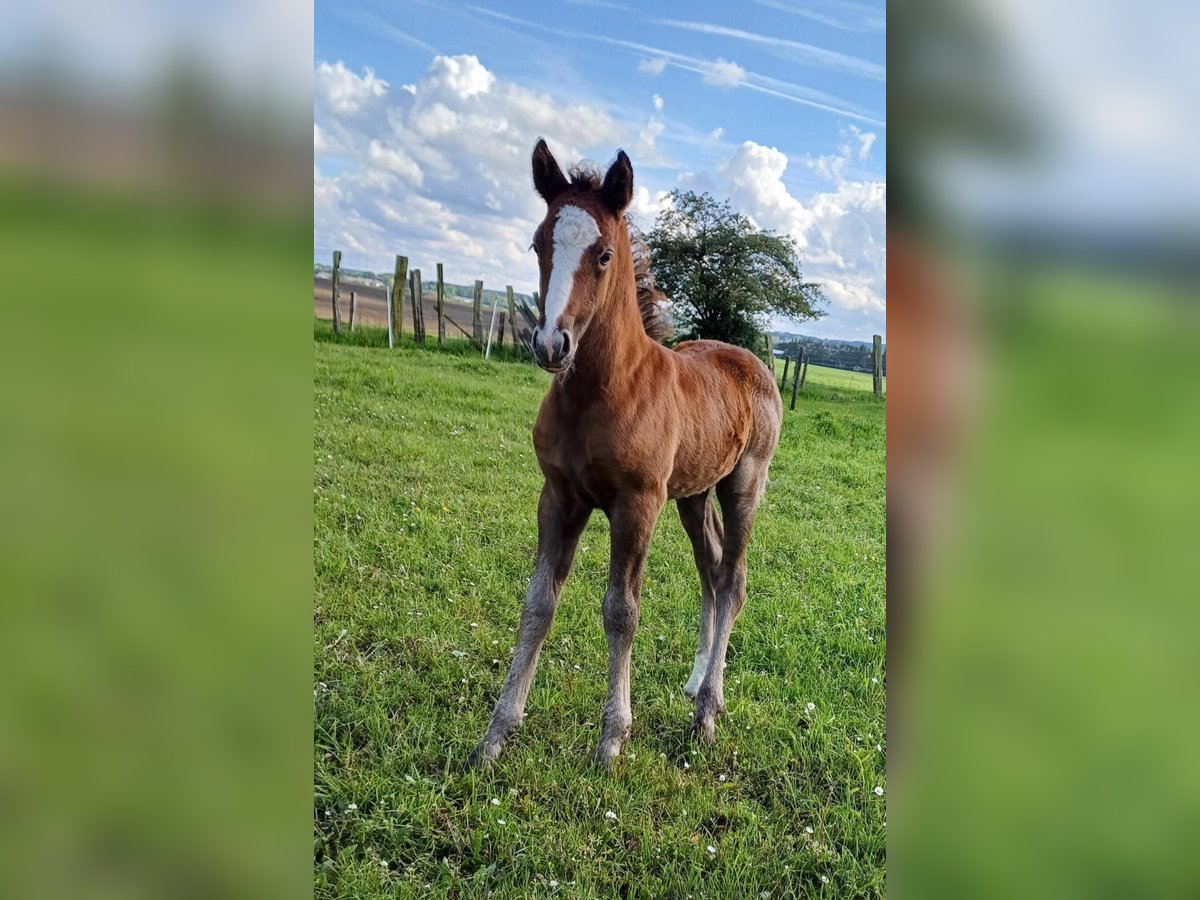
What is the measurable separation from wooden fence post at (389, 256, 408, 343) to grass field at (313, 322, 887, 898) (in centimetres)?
12

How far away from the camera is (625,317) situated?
181 centimetres

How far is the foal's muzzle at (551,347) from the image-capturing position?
58.3 inches

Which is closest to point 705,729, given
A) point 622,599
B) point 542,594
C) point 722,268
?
point 622,599

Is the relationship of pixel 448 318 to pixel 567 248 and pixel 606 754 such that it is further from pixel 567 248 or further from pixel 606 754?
pixel 606 754

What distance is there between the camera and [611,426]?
70.4 inches

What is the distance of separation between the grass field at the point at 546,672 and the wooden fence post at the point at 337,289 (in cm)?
6

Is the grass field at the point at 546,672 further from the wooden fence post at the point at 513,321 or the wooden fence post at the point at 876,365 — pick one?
the wooden fence post at the point at 513,321

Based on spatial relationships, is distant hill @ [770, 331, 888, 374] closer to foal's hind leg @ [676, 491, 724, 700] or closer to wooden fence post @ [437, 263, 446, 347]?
foal's hind leg @ [676, 491, 724, 700]
